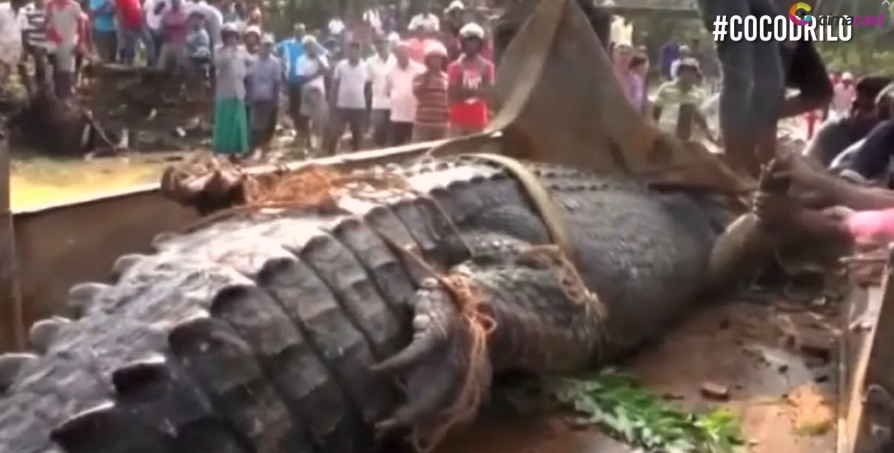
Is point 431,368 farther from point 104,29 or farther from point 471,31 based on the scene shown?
point 104,29

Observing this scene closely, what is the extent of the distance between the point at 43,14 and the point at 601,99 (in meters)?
1.97

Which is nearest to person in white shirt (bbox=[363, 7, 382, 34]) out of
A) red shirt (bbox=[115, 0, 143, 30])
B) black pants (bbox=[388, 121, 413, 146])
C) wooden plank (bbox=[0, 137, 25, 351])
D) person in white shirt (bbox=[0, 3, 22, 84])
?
black pants (bbox=[388, 121, 413, 146])

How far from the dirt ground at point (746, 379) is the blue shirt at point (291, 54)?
7.14 feet

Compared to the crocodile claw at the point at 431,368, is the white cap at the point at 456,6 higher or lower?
higher

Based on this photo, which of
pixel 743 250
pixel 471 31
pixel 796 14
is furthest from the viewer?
pixel 471 31

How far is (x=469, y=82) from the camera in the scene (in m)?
3.78

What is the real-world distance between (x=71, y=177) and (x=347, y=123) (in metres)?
1.23

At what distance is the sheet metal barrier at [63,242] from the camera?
6.23ft

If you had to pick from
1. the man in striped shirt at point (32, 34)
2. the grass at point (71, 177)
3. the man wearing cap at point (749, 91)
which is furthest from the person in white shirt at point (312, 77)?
the man wearing cap at point (749, 91)

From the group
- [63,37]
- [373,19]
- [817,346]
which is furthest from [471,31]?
[817,346]

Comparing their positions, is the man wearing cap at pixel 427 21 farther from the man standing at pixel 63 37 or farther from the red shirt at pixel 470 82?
the man standing at pixel 63 37

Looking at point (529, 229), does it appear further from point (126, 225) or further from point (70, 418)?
point (70, 418)

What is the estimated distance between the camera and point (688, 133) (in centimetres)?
304

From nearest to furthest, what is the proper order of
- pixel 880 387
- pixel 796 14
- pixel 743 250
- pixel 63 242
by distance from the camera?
pixel 880 387, pixel 63 242, pixel 743 250, pixel 796 14
